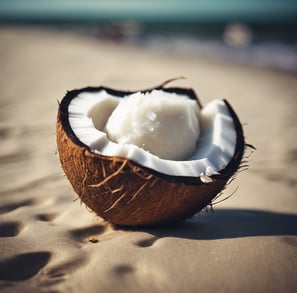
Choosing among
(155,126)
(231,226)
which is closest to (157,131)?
(155,126)

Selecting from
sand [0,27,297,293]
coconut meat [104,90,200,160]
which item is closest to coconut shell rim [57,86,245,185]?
coconut meat [104,90,200,160]

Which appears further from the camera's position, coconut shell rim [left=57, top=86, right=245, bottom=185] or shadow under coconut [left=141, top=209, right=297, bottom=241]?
shadow under coconut [left=141, top=209, right=297, bottom=241]

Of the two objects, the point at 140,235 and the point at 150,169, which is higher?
the point at 150,169

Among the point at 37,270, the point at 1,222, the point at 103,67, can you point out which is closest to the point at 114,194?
the point at 37,270

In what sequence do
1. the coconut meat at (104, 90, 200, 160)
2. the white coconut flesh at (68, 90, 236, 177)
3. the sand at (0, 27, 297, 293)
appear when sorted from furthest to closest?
the coconut meat at (104, 90, 200, 160), the white coconut flesh at (68, 90, 236, 177), the sand at (0, 27, 297, 293)

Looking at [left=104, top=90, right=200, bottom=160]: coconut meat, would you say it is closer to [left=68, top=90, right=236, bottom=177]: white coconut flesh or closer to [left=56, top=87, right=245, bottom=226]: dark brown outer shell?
[left=68, top=90, right=236, bottom=177]: white coconut flesh

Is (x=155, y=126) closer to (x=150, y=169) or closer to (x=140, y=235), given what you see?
(x=150, y=169)
